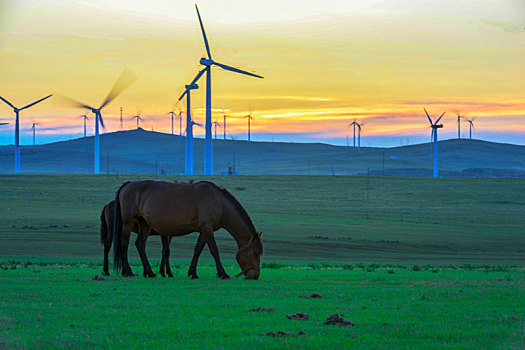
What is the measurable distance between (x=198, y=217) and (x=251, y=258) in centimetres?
190

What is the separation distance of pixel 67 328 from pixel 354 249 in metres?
33.0

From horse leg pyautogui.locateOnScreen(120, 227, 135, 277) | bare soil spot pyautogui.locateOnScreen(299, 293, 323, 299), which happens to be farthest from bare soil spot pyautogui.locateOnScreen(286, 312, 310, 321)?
horse leg pyautogui.locateOnScreen(120, 227, 135, 277)

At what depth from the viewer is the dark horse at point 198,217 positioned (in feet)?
64.8

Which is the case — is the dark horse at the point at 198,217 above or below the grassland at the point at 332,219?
above

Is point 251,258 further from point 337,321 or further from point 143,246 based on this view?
point 337,321

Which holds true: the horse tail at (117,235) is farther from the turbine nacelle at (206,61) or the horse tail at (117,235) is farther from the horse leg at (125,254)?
A: the turbine nacelle at (206,61)

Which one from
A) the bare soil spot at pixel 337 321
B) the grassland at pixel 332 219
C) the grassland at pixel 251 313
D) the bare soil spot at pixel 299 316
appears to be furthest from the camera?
the grassland at pixel 332 219

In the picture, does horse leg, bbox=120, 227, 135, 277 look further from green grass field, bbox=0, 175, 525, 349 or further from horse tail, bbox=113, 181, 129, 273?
green grass field, bbox=0, 175, 525, 349

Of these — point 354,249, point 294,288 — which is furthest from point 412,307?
point 354,249

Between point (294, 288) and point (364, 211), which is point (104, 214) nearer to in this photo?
point (294, 288)

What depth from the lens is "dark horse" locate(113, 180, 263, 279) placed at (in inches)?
778

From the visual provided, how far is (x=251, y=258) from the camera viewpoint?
64.4 ft

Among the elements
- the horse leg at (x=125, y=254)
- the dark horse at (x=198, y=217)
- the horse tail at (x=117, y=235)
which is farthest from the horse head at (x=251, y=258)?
the horse tail at (x=117, y=235)

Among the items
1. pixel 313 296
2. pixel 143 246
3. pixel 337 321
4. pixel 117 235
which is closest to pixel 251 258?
pixel 143 246
